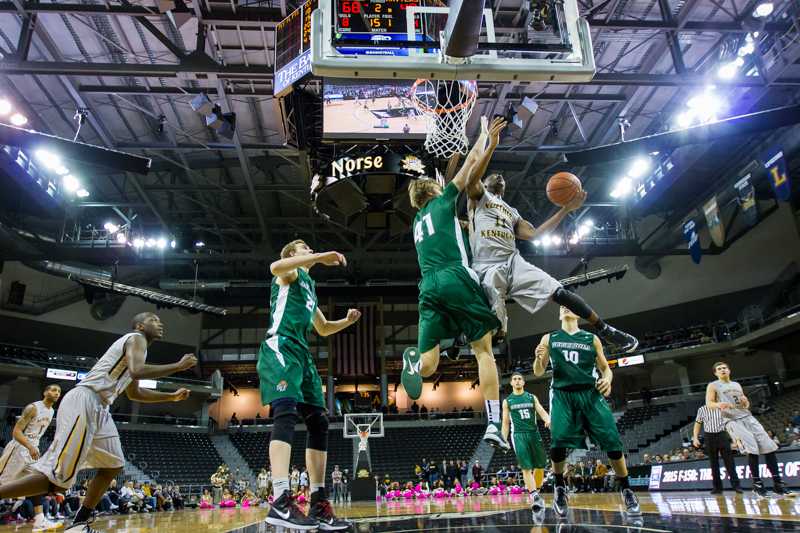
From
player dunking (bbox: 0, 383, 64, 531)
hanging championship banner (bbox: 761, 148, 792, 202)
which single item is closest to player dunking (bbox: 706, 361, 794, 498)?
player dunking (bbox: 0, 383, 64, 531)

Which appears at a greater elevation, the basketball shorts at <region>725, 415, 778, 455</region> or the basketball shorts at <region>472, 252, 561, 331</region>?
the basketball shorts at <region>472, 252, 561, 331</region>

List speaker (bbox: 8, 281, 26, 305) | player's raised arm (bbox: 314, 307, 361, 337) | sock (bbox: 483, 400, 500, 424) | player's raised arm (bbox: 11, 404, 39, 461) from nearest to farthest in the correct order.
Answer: sock (bbox: 483, 400, 500, 424) → player's raised arm (bbox: 314, 307, 361, 337) → player's raised arm (bbox: 11, 404, 39, 461) → speaker (bbox: 8, 281, 26, 305)

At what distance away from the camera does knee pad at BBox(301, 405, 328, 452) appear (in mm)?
Result: 3723

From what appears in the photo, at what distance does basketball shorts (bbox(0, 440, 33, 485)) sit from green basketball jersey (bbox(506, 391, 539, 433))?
565 cm

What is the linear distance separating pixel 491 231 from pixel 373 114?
604 cm

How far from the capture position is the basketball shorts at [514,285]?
368 cm

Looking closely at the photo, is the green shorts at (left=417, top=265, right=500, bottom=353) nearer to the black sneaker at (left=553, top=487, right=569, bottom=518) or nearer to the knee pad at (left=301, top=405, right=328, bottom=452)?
the knee pad at (left=301, top=405, right=328, bottom=452)

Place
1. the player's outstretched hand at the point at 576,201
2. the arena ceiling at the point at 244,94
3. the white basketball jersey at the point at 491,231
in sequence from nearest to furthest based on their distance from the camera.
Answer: the white basketball jersey at the point at 491,231 → the player's outstretched hand at the point at 576,201 → the arena ceiling at the point at 244,94

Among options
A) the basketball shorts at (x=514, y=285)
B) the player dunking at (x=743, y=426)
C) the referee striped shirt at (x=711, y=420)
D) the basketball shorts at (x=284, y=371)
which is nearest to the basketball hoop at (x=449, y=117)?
the basketball shorts at (x=514, y=285)

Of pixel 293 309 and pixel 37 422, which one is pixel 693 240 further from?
pixel 37 422

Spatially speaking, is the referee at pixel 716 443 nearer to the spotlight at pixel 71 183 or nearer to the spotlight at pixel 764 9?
the spotlight at pixel 764 9

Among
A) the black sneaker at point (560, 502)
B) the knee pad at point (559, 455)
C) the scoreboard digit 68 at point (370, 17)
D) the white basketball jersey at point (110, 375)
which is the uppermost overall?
the scoreboard digit 68 at point (370, 17)

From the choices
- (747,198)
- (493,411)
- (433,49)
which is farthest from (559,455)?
(747,198)

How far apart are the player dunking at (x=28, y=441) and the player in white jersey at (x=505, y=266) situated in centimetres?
486
